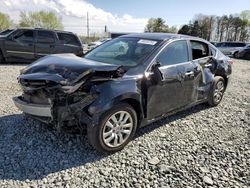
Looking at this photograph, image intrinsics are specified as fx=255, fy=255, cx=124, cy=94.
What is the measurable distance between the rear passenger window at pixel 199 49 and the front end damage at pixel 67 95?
2.17 metres

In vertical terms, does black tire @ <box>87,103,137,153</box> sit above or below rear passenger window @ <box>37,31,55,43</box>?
below

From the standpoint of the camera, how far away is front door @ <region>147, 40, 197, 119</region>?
3.88m

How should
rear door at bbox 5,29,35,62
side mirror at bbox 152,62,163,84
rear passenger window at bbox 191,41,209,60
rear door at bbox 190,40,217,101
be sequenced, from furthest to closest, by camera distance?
rear door at bbox 5,29,35,62 → rear passenger window at bbox 191,41,209,60 → rear door at bbox 190,40,217,101 → side mirror at bbox 152,62,163,84

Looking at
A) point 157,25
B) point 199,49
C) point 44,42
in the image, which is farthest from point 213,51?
point 157,25

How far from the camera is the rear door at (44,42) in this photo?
11.1 metres

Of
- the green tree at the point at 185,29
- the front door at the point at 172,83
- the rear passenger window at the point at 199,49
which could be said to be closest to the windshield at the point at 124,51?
the front door at the point at 172,83

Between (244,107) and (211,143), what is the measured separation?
244 centimetres

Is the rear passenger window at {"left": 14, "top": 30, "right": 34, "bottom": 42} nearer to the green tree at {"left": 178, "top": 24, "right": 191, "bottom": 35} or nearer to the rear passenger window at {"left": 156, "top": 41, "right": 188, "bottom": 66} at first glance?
the rear passenger window at {"left": 156, "top": 41, "right": 188, "bottom": 66}

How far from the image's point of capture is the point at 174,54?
14.2ft

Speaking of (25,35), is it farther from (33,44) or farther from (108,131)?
(108,131)

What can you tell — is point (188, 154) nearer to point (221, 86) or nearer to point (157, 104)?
point (157, 104)

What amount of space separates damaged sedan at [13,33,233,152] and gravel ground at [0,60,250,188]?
308 mm

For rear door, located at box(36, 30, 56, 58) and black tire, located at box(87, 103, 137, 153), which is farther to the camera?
rear door, located at box(36, 30, 56, 58)

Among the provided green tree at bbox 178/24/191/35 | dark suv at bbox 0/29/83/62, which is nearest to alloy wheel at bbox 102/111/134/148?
dark suv at bbox 0/29/83/62
